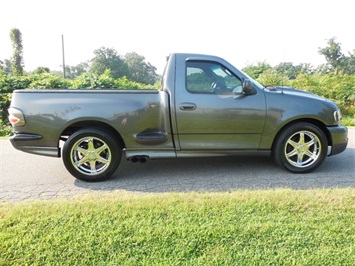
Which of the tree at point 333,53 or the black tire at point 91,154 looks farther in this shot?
the tree at point 333,53

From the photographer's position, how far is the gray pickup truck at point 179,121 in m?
3.61

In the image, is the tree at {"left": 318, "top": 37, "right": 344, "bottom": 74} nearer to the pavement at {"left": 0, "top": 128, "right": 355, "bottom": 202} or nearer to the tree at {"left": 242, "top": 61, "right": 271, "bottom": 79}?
the tree at {"left": 242, "top": 61, "right": 271, "bottom": 79}

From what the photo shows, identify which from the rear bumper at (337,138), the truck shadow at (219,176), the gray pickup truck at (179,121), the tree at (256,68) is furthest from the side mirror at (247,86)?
the tree at (256,68)

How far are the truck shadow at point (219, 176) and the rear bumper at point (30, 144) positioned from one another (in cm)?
56

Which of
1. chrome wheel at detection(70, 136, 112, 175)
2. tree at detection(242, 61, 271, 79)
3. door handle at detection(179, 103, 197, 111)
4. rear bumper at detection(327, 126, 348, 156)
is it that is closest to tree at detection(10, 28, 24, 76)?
tree at detection(242, 61, 271, 79)

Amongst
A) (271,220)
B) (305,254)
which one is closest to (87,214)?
(271,220)

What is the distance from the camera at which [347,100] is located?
11406 millimetres

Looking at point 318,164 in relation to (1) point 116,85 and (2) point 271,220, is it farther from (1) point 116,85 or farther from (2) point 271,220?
(1) point 116,85

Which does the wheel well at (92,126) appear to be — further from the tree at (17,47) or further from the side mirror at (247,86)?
the tree at (17,47)

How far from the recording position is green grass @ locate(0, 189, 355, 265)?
6.71ft

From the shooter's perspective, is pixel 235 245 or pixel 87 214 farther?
pixel 87 214

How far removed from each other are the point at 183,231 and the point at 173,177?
1.65 metres

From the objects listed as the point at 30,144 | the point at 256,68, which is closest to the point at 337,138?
the point at 30,144

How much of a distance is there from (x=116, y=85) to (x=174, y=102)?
694 centimetres
